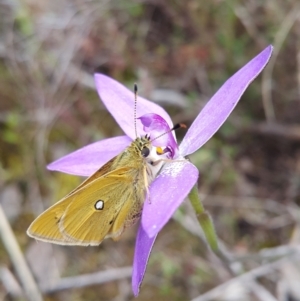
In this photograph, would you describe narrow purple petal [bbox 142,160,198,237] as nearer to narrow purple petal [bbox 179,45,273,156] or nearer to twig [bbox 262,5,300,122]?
narrow purple petal [bbox 179,45,273,156]

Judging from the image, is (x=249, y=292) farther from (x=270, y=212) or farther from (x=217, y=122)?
(x=217, y=122)

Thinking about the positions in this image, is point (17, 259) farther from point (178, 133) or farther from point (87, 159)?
point (87, 159)

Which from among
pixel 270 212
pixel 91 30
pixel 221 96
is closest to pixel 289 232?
pixel 270 212

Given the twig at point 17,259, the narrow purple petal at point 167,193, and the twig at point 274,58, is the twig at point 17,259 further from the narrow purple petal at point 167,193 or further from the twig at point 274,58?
the twig at point 274,58

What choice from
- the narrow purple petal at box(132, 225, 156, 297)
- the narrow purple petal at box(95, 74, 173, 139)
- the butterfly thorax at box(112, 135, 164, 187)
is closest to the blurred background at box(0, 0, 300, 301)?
the narrow purple petal at box(95, 74, 173, 139)

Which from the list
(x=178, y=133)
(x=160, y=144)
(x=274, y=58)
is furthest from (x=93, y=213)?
(x=274, y=58)

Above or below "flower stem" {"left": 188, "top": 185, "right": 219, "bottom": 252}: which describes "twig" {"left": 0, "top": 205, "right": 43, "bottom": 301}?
below
